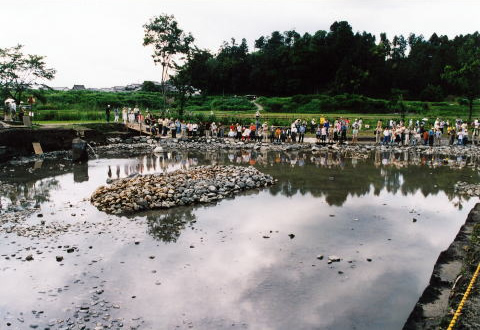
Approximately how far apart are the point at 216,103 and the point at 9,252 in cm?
6211

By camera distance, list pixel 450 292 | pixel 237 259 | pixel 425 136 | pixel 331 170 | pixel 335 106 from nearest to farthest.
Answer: pixel 450 292 → pixel 237 259 → pixel 331 170 → pixel 425 136 → pixel 335 106

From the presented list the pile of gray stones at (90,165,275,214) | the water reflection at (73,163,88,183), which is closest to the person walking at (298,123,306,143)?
the pile of gray stones at (90,165,275,214)

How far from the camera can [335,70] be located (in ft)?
297

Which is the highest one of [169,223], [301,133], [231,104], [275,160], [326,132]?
[231,104]

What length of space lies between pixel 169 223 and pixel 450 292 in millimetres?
8520

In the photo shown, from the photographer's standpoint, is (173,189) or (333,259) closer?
(333,259)

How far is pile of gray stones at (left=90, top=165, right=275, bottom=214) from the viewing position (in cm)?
1588

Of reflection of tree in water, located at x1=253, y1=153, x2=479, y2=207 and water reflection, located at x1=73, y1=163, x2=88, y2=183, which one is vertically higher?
reflection of tree in water, located at x1=253, y1=153, x2=479, y2=207

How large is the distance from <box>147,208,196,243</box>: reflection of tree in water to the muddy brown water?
4cm

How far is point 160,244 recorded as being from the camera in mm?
12422

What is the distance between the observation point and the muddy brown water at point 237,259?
28.0 feet

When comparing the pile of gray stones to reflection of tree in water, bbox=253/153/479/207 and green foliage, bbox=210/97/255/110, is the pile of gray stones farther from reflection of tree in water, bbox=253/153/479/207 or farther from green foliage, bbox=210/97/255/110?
green foliage, bbox=210/97/255/110

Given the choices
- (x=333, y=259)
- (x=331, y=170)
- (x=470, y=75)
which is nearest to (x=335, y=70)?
(x=470, y=75)

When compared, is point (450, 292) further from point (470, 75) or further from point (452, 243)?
point (470, 75)
